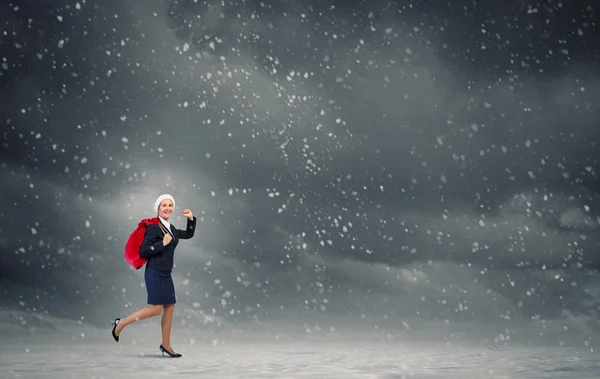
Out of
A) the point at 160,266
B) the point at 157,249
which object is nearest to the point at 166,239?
the point at 157,249

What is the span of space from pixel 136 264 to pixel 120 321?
0.99 m

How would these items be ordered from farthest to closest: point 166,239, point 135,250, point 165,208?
A: point 165,208, point 135,250, point 166,239

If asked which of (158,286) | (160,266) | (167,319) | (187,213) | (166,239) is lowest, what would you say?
(167,319)

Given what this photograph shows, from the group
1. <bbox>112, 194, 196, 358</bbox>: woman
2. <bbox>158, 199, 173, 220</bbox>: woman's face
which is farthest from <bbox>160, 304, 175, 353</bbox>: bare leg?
<bbox>158, 199, 173, 220</bbox>: woman's face

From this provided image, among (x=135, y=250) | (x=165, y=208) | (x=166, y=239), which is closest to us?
(x=166, y=239)

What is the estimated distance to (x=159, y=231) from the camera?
31.7ft

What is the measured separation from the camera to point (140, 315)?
966cm

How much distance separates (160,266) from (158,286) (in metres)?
0.30

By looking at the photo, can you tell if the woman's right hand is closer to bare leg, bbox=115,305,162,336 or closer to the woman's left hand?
the woman's left hand

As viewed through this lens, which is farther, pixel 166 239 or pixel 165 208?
pixel 165 208

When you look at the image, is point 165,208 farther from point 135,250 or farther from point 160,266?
point 160,266

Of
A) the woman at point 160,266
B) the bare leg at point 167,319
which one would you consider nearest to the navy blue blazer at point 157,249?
the woman at point 160,266

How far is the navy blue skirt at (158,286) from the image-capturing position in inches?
377

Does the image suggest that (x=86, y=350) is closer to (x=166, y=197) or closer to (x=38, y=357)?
(x=38, y=357)
